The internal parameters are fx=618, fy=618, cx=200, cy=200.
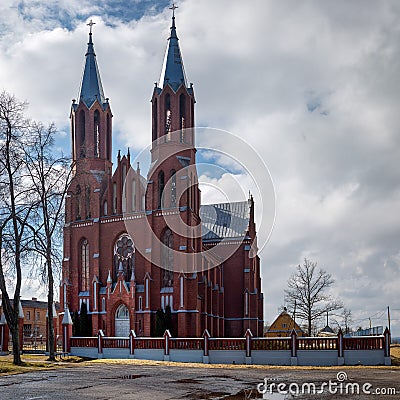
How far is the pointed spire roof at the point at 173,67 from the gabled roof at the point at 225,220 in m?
16.0

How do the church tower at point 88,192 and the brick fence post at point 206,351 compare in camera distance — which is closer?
the brick fence post at point 206,351

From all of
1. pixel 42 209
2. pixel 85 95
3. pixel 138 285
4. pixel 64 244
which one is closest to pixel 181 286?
pixel 138 285

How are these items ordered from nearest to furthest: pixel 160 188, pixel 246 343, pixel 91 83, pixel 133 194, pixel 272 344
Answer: pixel 272 344 → pixel 246 343 → pixel 160 188 → pixel 133 194 → pixel 91 83

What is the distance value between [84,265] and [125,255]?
13.6ft

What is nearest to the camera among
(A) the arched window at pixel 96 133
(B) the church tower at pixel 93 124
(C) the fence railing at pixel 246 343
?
(C) the fence railing at pixel 246 343

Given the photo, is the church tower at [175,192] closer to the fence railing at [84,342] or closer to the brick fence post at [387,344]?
the fence railing at [84,342]

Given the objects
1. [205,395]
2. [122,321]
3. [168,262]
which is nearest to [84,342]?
[122,321]

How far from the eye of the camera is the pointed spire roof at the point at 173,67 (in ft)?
172

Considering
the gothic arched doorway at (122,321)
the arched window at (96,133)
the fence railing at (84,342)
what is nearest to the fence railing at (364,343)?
the fence railing at (84,342)

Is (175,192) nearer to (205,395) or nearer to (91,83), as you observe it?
(91,83)

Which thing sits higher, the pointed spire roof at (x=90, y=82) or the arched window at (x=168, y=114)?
the pointed spire roof at (x=90, y=82)

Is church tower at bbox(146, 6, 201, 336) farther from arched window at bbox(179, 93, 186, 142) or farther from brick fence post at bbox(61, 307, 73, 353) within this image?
brick fence post at bbox(61, 307, 73, 353)

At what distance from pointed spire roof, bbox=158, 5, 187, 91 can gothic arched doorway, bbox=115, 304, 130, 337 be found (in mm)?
18631

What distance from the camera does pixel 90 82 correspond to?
179 ft
